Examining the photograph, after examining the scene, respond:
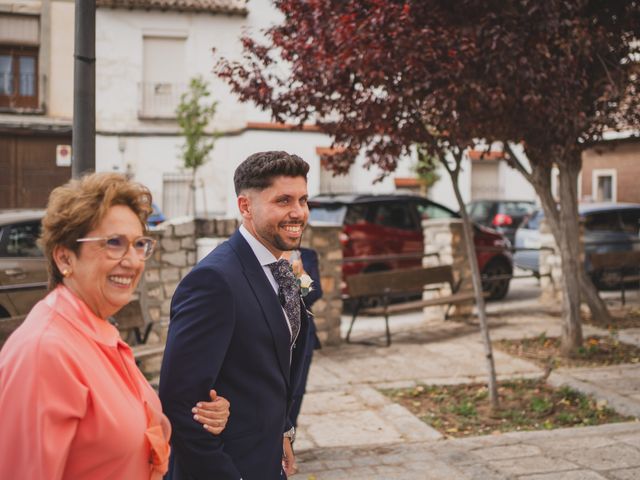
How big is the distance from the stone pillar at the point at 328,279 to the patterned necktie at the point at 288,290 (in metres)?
7.08

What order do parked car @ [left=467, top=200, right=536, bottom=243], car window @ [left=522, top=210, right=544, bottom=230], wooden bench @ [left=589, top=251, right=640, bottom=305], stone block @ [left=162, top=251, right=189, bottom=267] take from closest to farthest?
stone block @ [left=162, top=251, right=189, bottom=267], wooden bench @ [left=589, top=251, right=640, bottom=305], car window @ [left=522, top=210, right=544, bottom=230], parked car @ [left=467, top=200, right=536, bottom=243]

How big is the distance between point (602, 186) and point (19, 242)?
78.1 feet

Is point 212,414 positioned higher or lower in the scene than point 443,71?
lower

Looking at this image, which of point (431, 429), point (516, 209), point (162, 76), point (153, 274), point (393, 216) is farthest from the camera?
point (162, 76)

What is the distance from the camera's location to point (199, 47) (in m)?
27.1

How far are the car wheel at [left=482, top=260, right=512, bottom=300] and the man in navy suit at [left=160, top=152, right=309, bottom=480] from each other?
11452mm

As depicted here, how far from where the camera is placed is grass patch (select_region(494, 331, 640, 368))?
889cm

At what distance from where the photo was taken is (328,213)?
12539mm

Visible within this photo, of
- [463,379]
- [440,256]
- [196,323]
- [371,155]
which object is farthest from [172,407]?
[440,256]

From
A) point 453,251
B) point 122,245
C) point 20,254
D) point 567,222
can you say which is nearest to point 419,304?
point 453,251

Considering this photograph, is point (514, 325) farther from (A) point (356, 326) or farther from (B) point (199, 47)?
(B) point (199, 47)

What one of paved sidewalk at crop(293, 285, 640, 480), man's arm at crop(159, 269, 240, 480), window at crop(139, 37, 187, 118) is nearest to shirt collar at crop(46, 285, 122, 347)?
man's arm at crop(159, 269, 240, 480)

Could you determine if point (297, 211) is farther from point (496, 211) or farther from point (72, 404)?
point (496, 211)

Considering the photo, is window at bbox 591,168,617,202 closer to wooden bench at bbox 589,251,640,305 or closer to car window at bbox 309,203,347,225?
wooden bench at bbox 589,251,640,305
